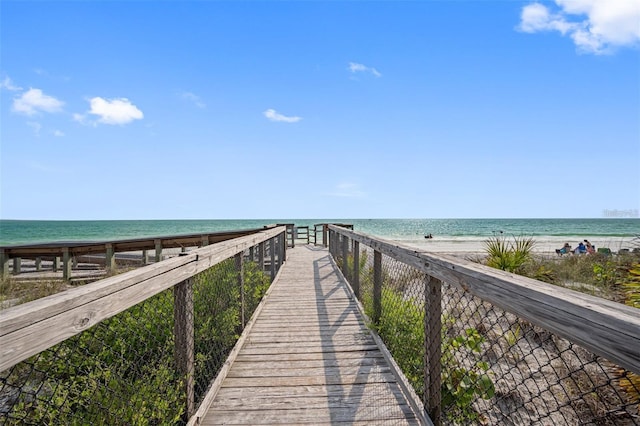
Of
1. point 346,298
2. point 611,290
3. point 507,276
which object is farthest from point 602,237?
point 507,276

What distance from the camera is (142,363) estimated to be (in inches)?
116

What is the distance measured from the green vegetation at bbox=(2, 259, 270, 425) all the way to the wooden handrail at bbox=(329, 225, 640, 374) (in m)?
1.71

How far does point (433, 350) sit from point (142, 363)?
7.97ft

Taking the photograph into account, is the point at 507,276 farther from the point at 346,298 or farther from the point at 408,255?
the point at 346,298

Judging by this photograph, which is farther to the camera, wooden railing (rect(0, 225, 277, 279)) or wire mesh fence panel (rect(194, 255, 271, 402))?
wooden railing (rect(0, 225, 277, 279))

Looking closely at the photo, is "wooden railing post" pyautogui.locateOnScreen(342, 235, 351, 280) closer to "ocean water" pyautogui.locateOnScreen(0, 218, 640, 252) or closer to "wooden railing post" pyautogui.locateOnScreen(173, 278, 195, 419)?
"wooden railing post" pyautogui.locateOnScreen(173, 278, 195, 419)

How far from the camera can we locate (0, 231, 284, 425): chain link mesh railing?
78.7 inches

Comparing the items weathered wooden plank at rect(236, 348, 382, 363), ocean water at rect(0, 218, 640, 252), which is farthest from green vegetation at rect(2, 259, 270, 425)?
ocean water at rect(0, 218, 640, 252)

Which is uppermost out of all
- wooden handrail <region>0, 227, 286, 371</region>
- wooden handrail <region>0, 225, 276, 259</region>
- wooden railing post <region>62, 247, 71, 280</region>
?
wooden handrail <region>0, 227, 286, 371</region>

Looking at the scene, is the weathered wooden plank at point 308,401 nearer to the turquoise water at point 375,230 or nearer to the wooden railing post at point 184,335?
the wooden railing post at point 184,335

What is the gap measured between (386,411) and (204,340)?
175 centimetres

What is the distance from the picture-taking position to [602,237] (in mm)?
39469

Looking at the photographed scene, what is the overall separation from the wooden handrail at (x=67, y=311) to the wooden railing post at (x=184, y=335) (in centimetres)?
31

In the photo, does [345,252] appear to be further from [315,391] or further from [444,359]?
[315,391]
